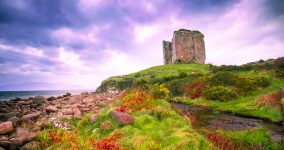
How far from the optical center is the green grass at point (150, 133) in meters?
9.07

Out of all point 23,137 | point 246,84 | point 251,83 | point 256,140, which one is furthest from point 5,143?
point 251,83

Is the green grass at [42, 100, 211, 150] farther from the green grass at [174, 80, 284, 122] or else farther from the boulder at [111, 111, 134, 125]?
the green grass at [174, 80, 284, 122]

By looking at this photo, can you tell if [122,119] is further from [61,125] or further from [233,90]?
[233,90]

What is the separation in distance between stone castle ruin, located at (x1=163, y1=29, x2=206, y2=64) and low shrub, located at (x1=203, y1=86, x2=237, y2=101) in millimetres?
66541

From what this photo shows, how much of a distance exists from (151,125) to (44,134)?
4.74 m

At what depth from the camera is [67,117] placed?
607 inches

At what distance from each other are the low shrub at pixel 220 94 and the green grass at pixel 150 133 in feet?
65.8

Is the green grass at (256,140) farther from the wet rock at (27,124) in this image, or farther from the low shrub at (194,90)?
the low shrub at (194,90)

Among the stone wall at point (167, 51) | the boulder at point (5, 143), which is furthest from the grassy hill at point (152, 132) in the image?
the stone wall at point (167, 51)

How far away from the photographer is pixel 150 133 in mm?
10320

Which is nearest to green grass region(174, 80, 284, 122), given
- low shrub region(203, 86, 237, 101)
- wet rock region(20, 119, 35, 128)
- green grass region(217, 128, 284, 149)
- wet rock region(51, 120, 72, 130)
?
low shrub region(203, 86, 237, 101)

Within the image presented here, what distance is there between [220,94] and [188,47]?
234ft

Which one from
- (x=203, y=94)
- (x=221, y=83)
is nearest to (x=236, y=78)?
(x=221, y=83)

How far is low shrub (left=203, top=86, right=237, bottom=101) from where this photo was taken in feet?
104
